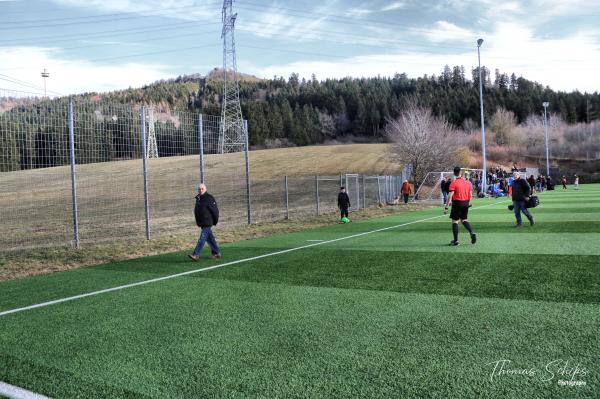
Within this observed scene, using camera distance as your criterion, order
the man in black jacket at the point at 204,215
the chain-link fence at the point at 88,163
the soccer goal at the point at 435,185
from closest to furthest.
A: 1. the man in black jacket at the point at 204,215
2. the chain-link fence at the point at 88,163
3. the soccer goal at the point at 435,185

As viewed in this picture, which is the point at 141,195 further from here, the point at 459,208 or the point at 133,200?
the point at 459,208

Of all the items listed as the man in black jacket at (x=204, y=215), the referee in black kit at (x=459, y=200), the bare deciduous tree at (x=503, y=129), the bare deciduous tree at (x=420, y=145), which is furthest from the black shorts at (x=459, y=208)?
the bare deciduous tree at (x=503, y=129)

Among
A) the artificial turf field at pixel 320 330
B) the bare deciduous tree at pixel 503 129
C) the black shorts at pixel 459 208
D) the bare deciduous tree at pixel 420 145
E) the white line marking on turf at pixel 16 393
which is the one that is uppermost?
the bare deciduous tree at pixel 503 129

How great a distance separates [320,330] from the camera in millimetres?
5082

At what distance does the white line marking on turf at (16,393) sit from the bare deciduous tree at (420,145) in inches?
1616

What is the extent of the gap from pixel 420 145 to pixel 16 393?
42.5 meters

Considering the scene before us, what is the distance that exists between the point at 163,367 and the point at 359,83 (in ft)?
500

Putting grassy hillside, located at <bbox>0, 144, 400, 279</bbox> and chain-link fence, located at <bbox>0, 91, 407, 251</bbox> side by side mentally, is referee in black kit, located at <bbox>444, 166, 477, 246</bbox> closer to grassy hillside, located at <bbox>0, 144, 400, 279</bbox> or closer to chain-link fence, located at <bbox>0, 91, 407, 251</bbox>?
grassy hillside, located at <bbox>0, 144, 400, 279</bbox>

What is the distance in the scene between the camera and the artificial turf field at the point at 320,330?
3.72 m

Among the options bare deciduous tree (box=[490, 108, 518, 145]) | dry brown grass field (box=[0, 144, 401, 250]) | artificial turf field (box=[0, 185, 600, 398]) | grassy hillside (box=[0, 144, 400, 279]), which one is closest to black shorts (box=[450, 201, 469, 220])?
artificial turf field (box=[0, 185, 600, 398])

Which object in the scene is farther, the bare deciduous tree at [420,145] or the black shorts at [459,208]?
the bare deciduous tree at [420,145]

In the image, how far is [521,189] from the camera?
48.6ft

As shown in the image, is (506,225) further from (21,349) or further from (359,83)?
(359,83)

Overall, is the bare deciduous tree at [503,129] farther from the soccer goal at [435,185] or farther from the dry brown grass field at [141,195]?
the soccer goal at [435,185]
